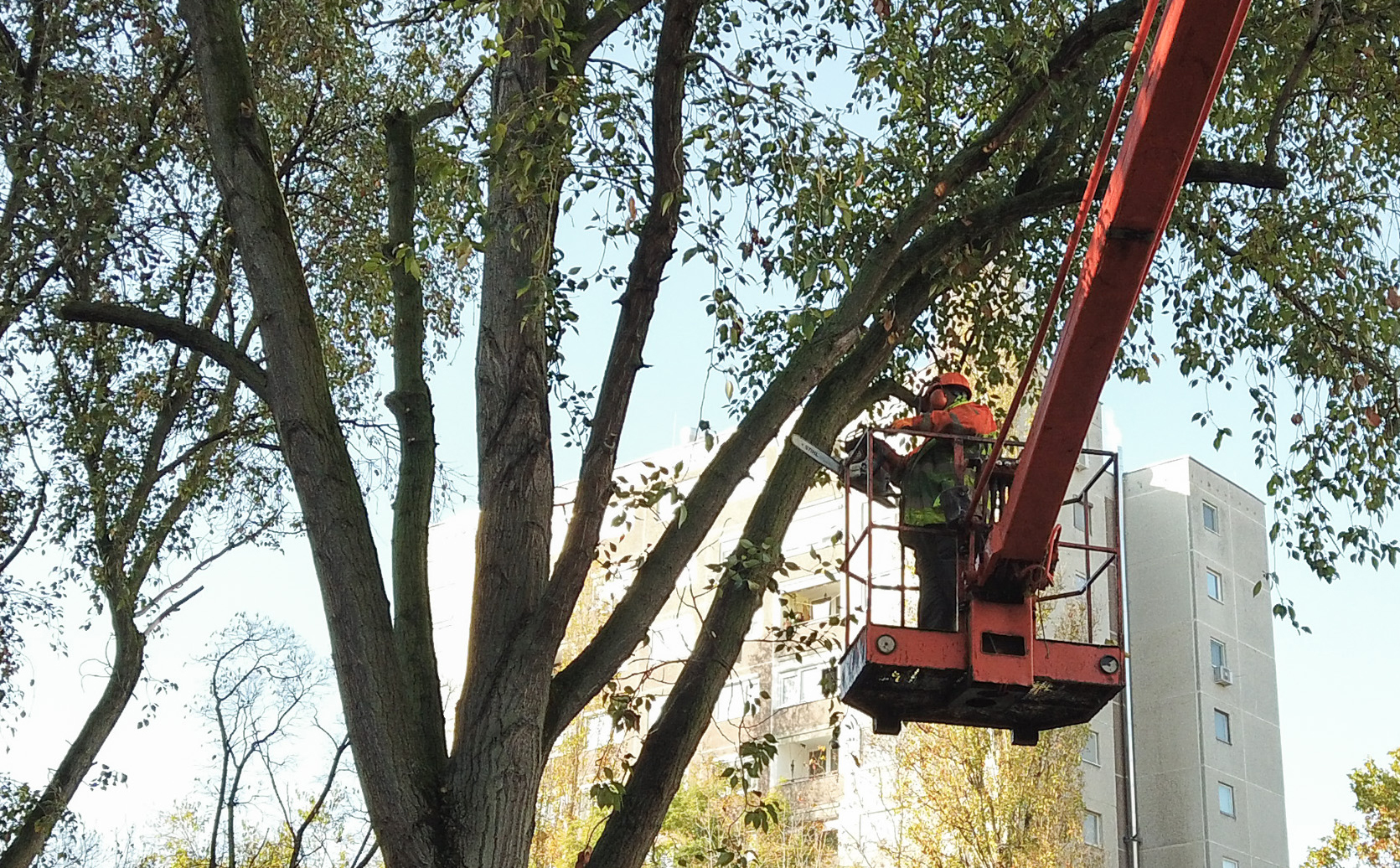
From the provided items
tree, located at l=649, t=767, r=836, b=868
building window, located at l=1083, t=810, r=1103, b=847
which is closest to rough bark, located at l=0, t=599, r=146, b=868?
tree, located at l=649, t=767, r=836, b=868

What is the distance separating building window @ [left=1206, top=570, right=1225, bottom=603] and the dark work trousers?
32.0 meters

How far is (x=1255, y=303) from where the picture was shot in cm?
1055

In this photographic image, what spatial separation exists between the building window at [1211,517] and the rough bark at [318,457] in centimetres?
3525

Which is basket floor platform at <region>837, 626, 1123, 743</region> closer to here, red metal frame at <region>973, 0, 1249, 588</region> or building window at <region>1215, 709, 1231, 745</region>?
red metal frame at <region>973, 0, 1249, 588</region>

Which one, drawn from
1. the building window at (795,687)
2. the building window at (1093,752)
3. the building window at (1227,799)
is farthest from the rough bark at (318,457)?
the building window at (1227,799)

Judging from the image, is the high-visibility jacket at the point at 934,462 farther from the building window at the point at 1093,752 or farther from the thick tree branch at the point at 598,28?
the building window at the point at 1093,752

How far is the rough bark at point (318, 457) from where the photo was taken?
6699 mm

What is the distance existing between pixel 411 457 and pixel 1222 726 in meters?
34.2

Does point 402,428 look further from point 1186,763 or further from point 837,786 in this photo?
point 1186,763

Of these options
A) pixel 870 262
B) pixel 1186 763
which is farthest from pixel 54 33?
pixel 1186 763

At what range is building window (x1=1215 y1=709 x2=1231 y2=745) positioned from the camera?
124 ft

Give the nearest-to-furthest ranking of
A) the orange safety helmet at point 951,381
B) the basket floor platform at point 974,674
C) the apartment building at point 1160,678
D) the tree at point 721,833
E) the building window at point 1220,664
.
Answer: the basket floor platform at point 974,674 → the orange safety helmet at point 951,381 → the tree at point 721,833 → the apartment building at point 1160,678 → the building window at point 1220,664

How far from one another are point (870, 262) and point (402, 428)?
271cm

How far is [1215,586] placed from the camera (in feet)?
129
